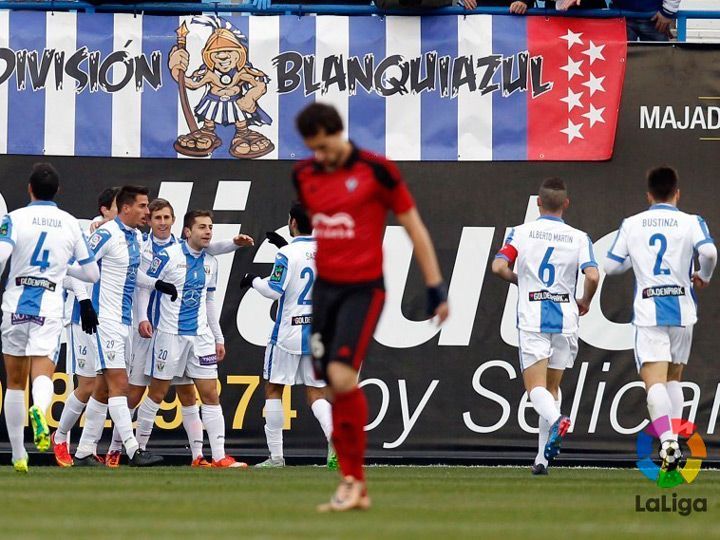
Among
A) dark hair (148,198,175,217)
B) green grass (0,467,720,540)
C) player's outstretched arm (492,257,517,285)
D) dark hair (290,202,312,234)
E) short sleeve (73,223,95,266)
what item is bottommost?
green grass (0,467,720,540)

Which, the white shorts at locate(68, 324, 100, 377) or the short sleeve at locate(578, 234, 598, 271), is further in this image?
the white shorts at locate(68, 324, 100, 377)

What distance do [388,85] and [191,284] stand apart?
9.76ft

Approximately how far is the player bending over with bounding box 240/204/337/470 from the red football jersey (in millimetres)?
5108

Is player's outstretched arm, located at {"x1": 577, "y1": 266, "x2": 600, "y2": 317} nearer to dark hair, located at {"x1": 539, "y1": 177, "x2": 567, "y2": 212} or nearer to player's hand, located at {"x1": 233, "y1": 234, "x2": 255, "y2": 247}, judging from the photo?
dark hair, located at {"x1": 539, "y1": 177, "x2": 567, "y2": 212}

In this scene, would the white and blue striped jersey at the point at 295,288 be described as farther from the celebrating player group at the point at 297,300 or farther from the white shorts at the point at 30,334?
the white shorts at the point at 30,334

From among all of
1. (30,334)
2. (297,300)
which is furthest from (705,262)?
(30,334)

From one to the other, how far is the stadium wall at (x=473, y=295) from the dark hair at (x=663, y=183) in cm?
334

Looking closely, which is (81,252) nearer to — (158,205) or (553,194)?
(158,205)

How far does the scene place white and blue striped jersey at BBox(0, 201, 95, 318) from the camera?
10.7 m

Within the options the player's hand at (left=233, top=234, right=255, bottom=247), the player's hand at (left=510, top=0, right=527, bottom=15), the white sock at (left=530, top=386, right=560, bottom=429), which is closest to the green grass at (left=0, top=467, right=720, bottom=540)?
the white sock at (left=530, top=386, right=560, bottom=429)

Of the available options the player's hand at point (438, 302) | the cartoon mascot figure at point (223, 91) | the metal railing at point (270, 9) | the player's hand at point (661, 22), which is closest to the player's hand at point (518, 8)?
the metal railing at point (270, 9)

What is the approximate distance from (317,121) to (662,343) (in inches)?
163

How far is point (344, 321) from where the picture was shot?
7426 mm

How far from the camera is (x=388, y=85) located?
14.1m
